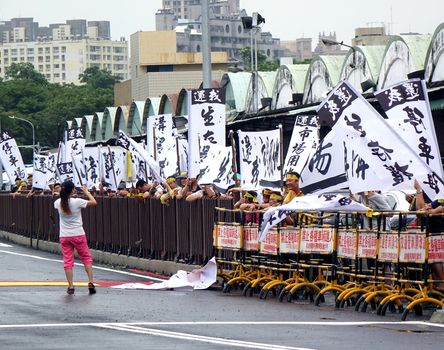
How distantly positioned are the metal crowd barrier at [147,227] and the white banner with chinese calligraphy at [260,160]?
65 cm

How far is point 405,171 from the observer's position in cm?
1683

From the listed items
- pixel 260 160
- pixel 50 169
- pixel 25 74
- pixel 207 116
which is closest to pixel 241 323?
pixel 260 160

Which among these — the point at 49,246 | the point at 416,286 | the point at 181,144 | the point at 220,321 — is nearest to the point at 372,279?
the point at 416,286

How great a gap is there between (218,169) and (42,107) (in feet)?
406

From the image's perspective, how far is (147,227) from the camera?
2784cm

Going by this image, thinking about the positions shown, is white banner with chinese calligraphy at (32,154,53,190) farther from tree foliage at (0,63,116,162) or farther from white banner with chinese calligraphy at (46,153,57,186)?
tree foliage at (0,63,116,162)

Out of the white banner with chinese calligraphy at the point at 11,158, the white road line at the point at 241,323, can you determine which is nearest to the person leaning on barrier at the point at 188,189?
the white road line at the point at 241,323

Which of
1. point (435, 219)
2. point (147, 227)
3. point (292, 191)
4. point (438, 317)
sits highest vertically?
point (292, 191)

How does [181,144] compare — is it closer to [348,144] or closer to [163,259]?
[163,259]

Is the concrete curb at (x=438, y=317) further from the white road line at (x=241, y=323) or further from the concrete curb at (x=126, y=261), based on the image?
the concrete curb at (x=126, y=261)

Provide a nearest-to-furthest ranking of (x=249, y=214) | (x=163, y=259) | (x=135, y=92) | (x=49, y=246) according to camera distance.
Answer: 1. (x=249, y=214)
2. (x=163, y=259)
3. (x=49, y=246)
4. (x=135, y=92)

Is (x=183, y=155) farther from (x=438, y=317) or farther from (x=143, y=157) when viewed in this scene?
(x=438, y=317)

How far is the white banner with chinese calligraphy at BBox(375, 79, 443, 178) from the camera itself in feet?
55.5

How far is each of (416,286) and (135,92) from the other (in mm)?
106300
